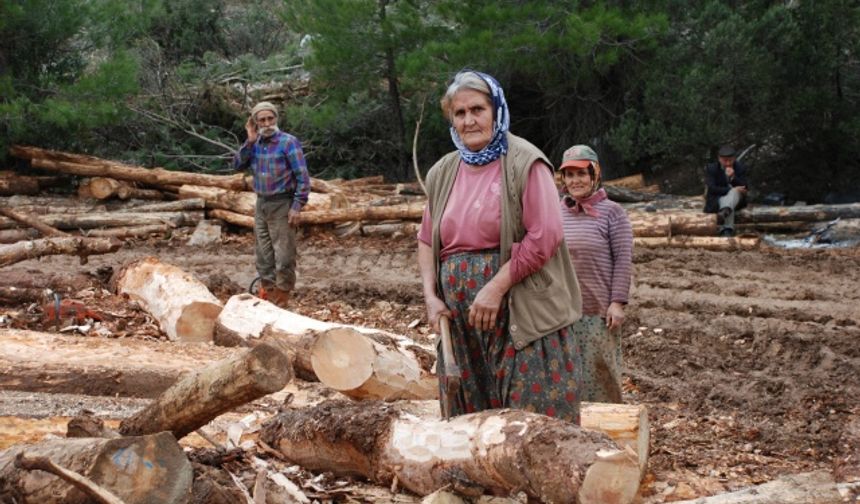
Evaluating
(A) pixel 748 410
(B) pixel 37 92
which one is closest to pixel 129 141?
(B) pixel 37 92

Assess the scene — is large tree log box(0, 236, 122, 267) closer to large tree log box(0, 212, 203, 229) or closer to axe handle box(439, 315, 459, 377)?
large tree log box(0, 212, 203, 229)

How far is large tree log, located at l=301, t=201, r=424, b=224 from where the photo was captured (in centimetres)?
1468

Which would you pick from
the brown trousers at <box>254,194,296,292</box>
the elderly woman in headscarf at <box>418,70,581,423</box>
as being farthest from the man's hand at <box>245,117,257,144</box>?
the elderly woman in headscarf at <box>418,70,581,423</box>

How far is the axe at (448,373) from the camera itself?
3.77 m

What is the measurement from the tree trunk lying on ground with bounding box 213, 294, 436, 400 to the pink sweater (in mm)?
1651

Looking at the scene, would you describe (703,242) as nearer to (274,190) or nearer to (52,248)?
(274,190)

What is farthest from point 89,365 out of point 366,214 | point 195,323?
point 366,214

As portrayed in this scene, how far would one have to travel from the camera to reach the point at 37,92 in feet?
56.7

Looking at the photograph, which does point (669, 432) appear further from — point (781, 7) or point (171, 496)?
point (781, 7)

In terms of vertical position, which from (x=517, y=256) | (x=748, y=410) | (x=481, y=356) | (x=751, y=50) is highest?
(x=751, y=50)

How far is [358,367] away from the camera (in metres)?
5.46

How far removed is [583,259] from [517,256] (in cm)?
156

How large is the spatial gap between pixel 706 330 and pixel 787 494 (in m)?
4.39

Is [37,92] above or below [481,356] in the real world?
above
